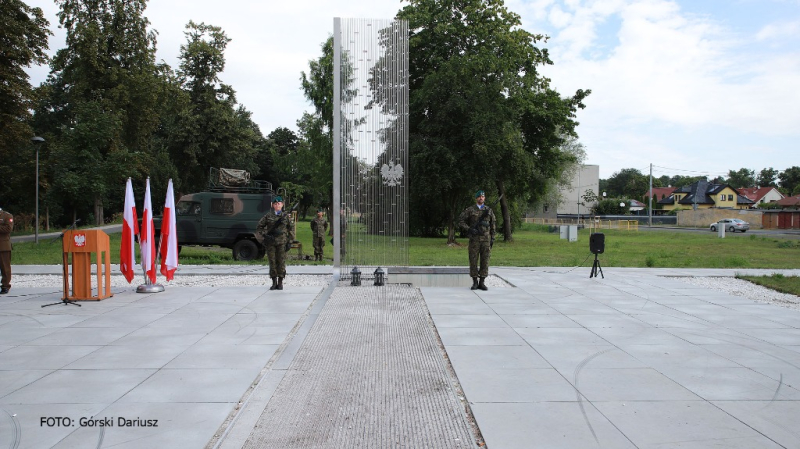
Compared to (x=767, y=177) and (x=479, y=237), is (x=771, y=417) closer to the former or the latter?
(x=479, y=237)

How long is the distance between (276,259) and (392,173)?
3.20 m

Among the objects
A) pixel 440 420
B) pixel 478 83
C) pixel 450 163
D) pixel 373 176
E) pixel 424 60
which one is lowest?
pixel 440 420

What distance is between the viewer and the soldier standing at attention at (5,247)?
10367mm

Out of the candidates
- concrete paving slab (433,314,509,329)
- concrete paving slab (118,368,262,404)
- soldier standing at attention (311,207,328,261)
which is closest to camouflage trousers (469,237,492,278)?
concrete paving slab (433,314,509,329)

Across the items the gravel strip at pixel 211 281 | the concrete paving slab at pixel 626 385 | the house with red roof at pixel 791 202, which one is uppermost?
the house with red roof at pixel 791 202

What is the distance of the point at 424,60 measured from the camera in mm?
30750

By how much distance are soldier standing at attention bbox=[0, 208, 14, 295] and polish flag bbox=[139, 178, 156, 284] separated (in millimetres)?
2458

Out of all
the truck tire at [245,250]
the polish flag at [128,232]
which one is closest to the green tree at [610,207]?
the truck tire at [245,250]

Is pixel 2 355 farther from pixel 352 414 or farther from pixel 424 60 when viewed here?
pixel 424 60

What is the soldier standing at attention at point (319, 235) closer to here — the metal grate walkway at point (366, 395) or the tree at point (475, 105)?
the tree at point (475, 105)

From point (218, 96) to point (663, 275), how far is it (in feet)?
128

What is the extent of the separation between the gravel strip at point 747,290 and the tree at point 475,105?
45.5ft

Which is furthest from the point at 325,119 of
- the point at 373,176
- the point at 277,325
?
the point at 277,325

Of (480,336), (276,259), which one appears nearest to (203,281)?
(276,259)
